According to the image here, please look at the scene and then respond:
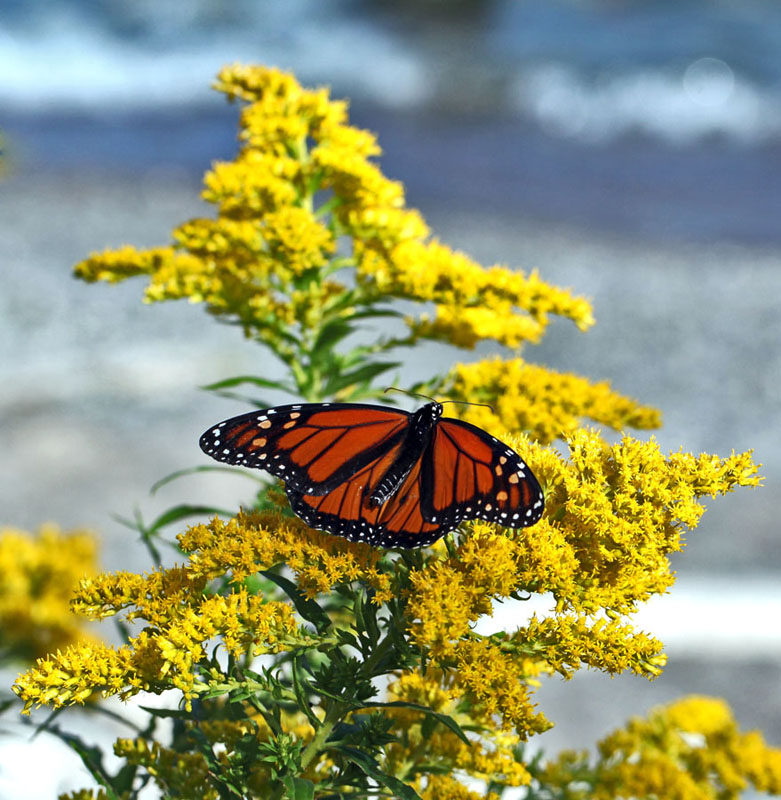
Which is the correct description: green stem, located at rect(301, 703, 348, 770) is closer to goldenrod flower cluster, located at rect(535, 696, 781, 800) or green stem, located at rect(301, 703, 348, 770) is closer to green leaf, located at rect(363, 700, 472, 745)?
green leaf, located at rect(363, 700, 472, 745)

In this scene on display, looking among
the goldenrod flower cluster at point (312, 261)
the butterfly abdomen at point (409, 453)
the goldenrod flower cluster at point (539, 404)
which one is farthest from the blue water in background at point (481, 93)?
the butterfly abdomen at point (409, 453)

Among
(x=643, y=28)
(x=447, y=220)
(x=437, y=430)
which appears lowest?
(x=437, y=430)

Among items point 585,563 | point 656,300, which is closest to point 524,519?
point 585,563

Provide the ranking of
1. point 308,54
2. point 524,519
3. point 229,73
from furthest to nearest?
point 308,54 < point 229,73 < point 524,519

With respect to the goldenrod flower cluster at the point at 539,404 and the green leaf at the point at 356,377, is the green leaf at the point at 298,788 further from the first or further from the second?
the green leaf at the point at 356,377

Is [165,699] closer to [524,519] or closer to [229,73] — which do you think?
[229,73]

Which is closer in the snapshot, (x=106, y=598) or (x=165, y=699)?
(x=106, y=598)

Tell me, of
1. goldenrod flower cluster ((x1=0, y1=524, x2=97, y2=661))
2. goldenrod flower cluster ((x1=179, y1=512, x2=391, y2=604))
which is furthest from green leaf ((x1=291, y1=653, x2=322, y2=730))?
goldenrod flower cluster ((x1=0, y1=524, x2=97, y2=661))
